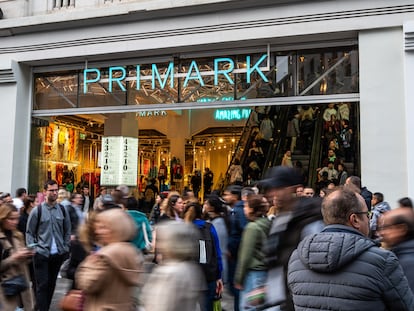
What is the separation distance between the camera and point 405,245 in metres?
3.60

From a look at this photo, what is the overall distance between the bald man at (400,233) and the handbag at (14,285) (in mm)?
3718

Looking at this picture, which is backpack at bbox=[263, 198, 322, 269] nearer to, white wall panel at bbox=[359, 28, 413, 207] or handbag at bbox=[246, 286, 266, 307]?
handbag at bbox=[246, 286, 266, 307]

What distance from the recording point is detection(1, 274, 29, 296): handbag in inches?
198

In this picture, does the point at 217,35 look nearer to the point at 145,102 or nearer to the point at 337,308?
the point at 145,102

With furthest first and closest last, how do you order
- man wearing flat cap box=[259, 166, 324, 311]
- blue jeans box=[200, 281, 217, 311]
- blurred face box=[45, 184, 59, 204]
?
blurred face box=[45, 184, 59, 204]
blue jeans box=[200, 281, 217, 311]
man wearing flat cap box=[259, 166, 324, 311]

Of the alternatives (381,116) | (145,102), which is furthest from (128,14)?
(381,116)

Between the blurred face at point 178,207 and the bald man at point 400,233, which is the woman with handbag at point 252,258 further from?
the blurred face at point 178,207

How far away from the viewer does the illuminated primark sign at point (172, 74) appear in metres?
12.4

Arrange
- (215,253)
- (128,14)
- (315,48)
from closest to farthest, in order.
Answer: (215,253)
(315,48)
(128,14)

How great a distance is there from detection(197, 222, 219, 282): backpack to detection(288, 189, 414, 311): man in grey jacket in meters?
3.52

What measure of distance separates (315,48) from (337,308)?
10229mm

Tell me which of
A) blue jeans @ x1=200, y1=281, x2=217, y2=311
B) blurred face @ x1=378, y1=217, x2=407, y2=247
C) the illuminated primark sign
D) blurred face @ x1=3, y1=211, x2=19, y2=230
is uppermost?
the illuminated primark sign

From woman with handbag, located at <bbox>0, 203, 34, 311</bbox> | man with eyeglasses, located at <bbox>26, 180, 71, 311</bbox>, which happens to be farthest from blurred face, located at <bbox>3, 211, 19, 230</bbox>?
man with eyeglasses, located at <bbox>26, 180, 71, 311</bbox>

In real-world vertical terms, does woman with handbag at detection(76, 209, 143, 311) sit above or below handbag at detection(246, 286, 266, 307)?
above
